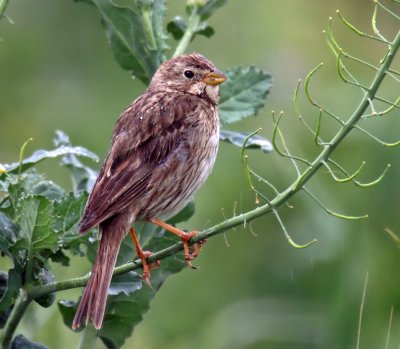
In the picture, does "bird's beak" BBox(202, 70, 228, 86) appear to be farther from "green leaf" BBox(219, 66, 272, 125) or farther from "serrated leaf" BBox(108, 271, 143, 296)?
"serrated leaf" BBox(108, 271, 143, 296)

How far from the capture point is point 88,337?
4.57 m

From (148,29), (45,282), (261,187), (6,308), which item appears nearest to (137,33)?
(148,29)

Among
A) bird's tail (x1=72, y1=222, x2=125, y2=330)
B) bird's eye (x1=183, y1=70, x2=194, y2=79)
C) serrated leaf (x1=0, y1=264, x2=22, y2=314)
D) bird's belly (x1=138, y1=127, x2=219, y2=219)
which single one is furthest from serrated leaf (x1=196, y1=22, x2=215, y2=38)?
serrated leaf (x1=0, y1=264, x2=22, y2=314)

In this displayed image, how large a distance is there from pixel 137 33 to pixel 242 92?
21.6 inches

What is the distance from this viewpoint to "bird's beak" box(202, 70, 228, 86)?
515cm

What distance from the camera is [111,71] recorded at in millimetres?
8750

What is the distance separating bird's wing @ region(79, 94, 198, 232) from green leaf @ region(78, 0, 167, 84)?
201 millimetres

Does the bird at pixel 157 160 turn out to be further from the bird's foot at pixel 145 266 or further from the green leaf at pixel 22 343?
the green leaf at pixel 22 343

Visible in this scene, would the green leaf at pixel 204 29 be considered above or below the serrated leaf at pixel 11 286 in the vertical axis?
above

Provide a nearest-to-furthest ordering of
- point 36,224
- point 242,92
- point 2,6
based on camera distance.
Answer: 1. point 36,224
2. point 2,6
3. point 242,92

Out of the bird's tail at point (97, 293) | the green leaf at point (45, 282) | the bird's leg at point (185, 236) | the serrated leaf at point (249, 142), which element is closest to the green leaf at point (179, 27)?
the serrated leaf at point (249, 142)

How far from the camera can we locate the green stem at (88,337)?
179 inches

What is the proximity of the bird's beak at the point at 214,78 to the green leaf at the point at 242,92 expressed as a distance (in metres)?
0.04

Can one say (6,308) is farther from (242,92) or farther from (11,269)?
(242,92)
